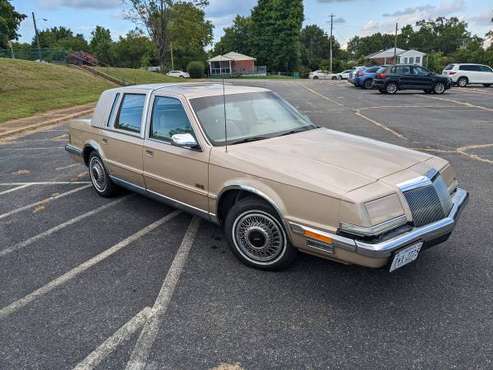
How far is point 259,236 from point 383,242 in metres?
1.07

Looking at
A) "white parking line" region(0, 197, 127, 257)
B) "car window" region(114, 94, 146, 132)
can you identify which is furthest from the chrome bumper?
"white parking line" region(0, 197, 127, 257)

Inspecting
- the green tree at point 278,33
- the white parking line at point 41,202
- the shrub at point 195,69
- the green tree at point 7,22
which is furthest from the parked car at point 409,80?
the green tree at point 278,33

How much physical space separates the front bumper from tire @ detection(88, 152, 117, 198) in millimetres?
3263

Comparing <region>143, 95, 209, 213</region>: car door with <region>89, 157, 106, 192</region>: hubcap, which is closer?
<region>143, 95, 209, 213</region>: car door

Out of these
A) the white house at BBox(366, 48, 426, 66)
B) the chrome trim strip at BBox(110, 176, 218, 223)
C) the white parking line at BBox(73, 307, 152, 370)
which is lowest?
the white parking line at BBox(73, 307, 152, 370)

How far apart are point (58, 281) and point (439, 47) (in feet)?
392

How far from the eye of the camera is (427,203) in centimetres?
305

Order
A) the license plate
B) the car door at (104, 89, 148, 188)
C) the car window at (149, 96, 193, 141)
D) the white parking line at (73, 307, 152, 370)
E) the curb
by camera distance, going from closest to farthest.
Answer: the white parking line at (73, 307, 152, 370)
the license plate
the car window at (149, 96, 193, 141)
the car door at (104, 89, 148, 188)
the curb

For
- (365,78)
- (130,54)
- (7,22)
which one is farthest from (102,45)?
(365,78)

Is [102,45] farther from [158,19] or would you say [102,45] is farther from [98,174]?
[98,174]

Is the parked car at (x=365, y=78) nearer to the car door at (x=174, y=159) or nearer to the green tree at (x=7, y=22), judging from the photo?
the car door at (x=174, y=159)

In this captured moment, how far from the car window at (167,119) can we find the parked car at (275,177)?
0.01 metres

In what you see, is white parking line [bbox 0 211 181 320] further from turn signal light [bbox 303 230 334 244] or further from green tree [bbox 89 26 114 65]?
green tree [bbox 89 26 114 65]

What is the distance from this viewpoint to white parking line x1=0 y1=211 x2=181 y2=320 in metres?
3.12
